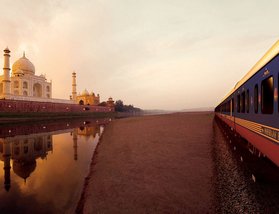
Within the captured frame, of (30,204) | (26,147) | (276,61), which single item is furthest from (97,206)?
(26,147)

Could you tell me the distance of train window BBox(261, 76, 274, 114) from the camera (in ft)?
17.3

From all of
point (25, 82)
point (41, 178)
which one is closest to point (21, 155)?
point (41, 178)

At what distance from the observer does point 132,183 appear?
20.6 feet

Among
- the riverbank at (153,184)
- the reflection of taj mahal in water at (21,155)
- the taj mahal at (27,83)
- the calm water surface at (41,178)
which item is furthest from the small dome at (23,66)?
the riverbank at (153,184)

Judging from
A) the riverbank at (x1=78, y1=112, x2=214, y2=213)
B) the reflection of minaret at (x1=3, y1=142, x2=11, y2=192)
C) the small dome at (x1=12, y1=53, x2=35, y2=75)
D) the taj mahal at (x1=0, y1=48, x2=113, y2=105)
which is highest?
the small dome at (x1=12, y1=53, x2=35, y2=75)

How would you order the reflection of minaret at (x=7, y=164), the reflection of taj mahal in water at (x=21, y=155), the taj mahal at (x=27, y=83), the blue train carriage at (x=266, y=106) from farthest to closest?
the taj mahal at (x=27, y=83)
the reflection of taj mahal in water at (x=21, y=155)
the reflection of minaret at (x=7, y=164)
the blue train carriage at (x=266, y=106)

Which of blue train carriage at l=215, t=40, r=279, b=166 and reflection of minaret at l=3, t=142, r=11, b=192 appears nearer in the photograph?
blue train carriage at l=215, t=40, r=279, b=166

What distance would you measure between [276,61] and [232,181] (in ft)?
12.4

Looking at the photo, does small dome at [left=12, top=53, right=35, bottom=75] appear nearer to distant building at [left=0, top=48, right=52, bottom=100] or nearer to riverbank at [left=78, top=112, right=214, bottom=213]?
distant building at [left=0, top=48, right=52, bottom=100]

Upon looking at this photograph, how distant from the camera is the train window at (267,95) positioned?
5.27 m

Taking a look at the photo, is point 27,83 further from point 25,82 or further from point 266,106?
point 266,106

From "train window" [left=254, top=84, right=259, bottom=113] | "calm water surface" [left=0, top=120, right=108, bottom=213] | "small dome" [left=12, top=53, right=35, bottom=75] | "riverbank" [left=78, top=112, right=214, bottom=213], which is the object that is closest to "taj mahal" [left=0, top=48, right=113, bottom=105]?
"small dome" [left=12, top=53, right=35, bottom=75]

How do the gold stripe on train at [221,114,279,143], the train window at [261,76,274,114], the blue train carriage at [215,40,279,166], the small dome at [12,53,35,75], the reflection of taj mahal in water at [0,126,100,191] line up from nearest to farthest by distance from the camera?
the gold stripe on train at [221,114,279,143]
the blue train carriage at [215,40,279,166]
the train window at [261,76,274,114]
the reflection of taj mahal in water at [0,126,100,191]
the small dome at [12,53,35,75]

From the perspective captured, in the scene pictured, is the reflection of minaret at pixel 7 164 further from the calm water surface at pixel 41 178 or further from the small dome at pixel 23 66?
the small dome at pixel 23 66
